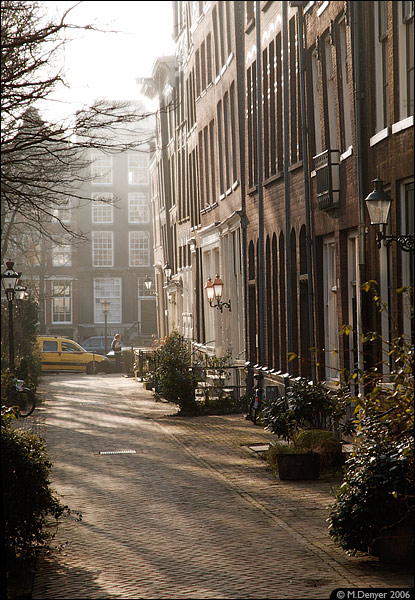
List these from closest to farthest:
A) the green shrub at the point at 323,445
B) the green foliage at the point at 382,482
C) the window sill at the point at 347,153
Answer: the green foliage at the point at 382,482
the green shrub at the point at 323,445
the window sill at the point at 347,153

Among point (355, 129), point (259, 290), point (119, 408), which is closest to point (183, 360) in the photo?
point (119, 408)

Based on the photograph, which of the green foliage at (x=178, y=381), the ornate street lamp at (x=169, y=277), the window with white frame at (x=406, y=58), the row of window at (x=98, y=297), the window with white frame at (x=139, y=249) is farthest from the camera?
the window with white frame at (x=139, y=249)

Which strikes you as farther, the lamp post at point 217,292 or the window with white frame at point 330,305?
the lamp post at point 217,292

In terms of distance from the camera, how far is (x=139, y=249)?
76.1 m

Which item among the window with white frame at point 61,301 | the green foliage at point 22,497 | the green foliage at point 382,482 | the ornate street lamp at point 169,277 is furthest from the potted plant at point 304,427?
the window with white frame at point 61,301

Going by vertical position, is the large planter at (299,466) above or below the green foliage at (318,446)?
below

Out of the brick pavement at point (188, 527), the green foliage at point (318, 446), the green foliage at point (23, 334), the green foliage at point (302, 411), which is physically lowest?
the brick pavement at point (188, 527)

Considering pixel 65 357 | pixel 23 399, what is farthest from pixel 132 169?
pixel 23 399

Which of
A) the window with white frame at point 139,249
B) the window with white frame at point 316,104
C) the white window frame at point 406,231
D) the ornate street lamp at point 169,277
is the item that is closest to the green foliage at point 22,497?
the white window frame at point 406,231

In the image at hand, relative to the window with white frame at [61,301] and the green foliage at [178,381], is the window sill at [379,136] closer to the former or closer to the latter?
the green foliage at [178,381]

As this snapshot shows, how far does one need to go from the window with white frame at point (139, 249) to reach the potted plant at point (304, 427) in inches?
2411

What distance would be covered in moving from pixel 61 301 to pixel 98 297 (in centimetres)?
336

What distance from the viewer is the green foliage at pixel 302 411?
14.2 metres

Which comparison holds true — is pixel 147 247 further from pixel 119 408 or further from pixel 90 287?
pixel 119 408
